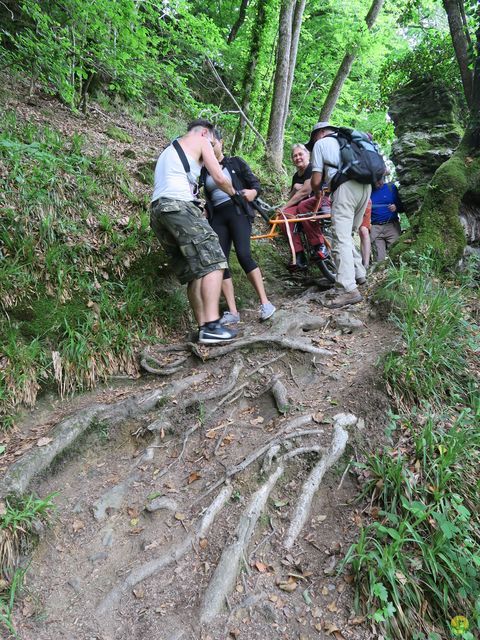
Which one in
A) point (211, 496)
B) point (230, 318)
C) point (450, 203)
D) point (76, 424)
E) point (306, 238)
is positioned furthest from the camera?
point (306, 238)

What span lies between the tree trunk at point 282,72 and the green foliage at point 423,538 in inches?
330

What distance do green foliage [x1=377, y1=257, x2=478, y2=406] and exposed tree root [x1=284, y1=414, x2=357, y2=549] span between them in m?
0.54

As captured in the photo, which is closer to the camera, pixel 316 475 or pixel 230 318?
pixel 316 475

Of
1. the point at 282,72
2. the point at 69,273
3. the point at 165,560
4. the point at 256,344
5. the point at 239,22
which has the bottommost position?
the point at 165,560

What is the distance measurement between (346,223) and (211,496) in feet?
12.4

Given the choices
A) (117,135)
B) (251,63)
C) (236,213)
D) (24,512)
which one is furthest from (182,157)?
(251,63)

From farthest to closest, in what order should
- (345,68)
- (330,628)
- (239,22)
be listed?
(239,22)
(345,68)
(330,628)

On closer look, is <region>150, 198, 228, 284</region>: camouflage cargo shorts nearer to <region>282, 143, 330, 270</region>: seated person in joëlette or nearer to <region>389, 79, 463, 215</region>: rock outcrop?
<region>282, 143, 330, 270</region>: seated person in joëlette

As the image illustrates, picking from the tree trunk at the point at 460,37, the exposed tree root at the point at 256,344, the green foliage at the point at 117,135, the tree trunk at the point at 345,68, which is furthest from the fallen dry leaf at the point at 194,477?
the tree trunk at the point at 345,68

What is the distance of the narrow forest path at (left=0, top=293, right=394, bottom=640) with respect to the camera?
242cm

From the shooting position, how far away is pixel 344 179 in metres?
5.06

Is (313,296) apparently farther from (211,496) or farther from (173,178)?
(211,496)

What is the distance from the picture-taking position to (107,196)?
236 inches

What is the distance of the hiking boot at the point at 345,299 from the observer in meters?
5.26
